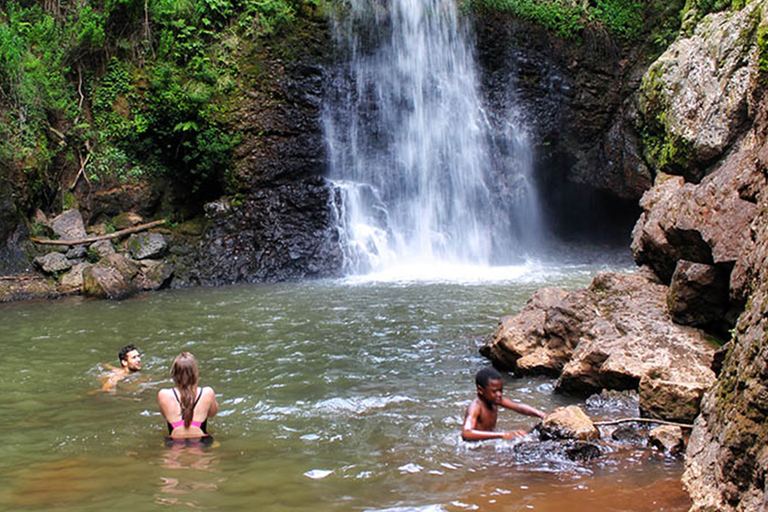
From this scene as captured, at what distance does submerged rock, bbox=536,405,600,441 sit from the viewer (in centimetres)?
505

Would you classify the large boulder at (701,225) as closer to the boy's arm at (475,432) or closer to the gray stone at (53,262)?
the boy's arm at (475,432)

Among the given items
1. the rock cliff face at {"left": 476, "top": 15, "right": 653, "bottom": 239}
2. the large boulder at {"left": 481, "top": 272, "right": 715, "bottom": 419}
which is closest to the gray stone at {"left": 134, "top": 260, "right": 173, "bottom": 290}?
the large boulder at {"left": 481, "top": 272, "right": 715, "bottom": 419}

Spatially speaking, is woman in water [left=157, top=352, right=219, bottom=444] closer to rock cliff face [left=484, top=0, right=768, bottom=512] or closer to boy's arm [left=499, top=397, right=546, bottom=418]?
boy's arm [left=499, top=397, right=546, bottom=418]

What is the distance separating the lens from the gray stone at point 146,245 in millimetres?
15797

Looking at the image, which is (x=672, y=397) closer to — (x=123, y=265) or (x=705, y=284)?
(x=705, y=284)

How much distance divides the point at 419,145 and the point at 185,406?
1558 centimetres

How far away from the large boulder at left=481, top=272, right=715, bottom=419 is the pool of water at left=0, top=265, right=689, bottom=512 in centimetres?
27

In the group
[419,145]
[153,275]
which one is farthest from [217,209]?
[419,145]

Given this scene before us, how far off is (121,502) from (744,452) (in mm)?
3898

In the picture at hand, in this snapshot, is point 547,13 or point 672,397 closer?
point 672,397

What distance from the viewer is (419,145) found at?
20.0 m

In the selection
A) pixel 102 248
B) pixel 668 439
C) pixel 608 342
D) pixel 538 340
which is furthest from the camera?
pixel 102 248

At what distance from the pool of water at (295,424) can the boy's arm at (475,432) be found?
0.10 metres

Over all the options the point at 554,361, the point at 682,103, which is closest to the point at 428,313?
the point at 554,361
